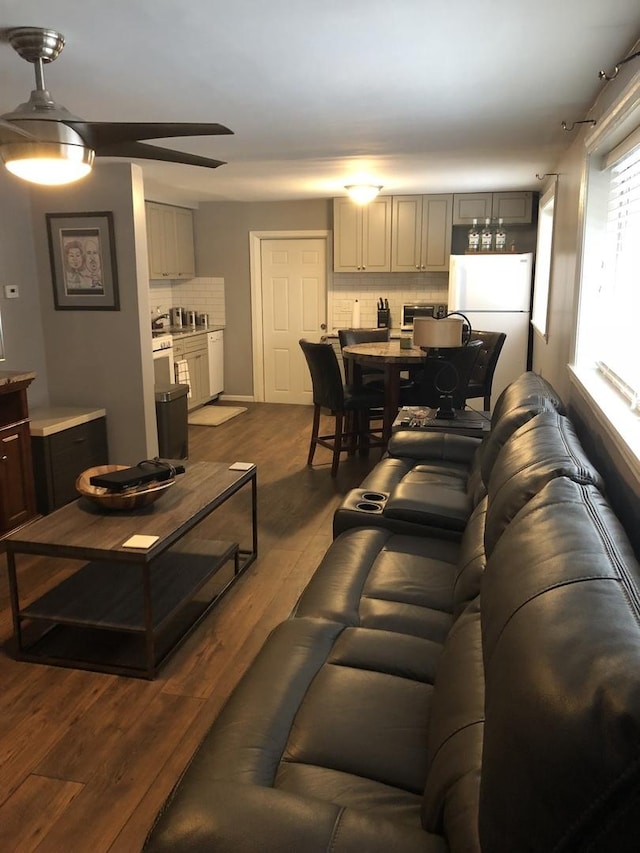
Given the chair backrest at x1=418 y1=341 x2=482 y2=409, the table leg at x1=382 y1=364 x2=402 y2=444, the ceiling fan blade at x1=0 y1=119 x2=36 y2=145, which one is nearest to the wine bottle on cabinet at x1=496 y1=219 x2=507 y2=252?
the chair backrest at x1=418 y1=341 x2=482 y2=409

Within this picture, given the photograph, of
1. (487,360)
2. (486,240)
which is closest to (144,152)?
(487,360)

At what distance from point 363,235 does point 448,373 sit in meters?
3.14

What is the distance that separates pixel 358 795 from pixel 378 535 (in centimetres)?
140

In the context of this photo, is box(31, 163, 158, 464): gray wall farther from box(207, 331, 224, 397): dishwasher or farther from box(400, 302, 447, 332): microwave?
box(400, 302, 447, 332): microwave

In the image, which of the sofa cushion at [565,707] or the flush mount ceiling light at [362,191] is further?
the flush mount ceiling light at [362,191]

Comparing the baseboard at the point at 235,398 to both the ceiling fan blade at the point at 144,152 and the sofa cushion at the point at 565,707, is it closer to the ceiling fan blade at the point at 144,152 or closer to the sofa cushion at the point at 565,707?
the ceiling fan blade at the point at 144,152

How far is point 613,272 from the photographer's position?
10.5 feet

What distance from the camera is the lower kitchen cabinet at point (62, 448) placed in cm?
423

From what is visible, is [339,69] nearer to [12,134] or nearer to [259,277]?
[12,134]

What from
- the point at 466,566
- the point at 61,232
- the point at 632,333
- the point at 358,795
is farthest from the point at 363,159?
the point at 358,795

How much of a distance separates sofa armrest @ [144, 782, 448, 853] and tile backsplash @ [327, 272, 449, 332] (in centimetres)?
650

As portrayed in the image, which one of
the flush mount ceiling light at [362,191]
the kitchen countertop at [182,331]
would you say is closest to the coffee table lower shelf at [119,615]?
the flush mount ceiling light at [362,191]

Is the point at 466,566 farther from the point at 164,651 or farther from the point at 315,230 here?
the point at 315,230

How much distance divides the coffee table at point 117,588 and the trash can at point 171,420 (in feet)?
6.87
